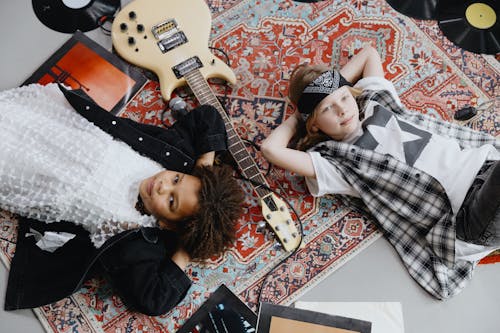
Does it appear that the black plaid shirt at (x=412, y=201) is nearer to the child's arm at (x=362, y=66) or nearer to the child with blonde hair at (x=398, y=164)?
the child with blonde hair at (x=398, y=164)

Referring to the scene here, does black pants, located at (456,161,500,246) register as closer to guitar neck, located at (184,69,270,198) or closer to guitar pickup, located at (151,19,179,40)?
guitar neck, located at (184,69,270,198)

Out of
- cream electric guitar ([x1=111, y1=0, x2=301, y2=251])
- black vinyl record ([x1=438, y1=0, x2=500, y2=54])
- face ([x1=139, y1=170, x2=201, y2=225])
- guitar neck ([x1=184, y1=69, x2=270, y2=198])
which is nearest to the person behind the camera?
face ([x1=139, y1=170, x2=201, y2=225])

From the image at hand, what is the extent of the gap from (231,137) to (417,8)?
41.3 inches

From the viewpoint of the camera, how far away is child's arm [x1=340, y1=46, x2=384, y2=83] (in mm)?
1784

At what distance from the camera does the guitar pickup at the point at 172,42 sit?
1895 millimetres

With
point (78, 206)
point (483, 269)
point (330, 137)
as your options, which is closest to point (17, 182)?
point (78, 206)

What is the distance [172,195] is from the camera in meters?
1.37

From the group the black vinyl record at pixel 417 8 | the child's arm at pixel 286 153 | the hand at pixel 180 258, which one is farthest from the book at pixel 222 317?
the black vinyl record at pixel 417 8

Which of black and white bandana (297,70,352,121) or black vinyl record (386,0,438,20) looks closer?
black and white bandana (297,70,352,121)

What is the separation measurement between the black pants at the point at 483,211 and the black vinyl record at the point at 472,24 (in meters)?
0.69

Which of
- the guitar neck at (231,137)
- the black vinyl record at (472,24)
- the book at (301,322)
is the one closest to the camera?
the book at (301,322)

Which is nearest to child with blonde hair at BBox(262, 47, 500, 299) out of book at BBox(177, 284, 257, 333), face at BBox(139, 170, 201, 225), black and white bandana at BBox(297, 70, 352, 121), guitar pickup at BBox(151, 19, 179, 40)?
black and white bandana at BBox(297, 70, 352, 121)

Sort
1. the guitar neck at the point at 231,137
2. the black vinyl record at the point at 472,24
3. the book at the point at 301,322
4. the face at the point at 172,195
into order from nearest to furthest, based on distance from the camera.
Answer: the face at the point at 172,195 < the book at the point at 301,322 < the guitar neck at the point at 231,137 < the black vinyl record at the point at 472,24

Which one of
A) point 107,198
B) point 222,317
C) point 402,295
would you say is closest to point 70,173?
point 107,198
